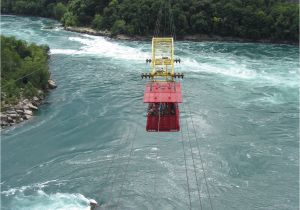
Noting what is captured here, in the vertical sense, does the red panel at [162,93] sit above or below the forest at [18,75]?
above

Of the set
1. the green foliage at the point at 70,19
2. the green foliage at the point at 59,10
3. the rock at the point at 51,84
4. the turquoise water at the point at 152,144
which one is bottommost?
the turquoise water at the point at 152,144

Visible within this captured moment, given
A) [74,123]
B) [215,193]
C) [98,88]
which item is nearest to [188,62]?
[98,88]

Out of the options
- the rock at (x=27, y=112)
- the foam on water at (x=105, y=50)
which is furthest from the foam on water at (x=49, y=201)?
the foam on water at (x=105, y=50)

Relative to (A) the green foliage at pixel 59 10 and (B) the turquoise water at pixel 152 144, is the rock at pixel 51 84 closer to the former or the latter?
(B) the turquoise water at pixel 152 144

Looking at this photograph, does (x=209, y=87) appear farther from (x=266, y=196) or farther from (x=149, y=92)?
(x=149, y=92)

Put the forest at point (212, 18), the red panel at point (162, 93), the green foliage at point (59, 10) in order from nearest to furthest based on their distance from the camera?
the red panel at point (162, 93)
the forest at point (212, 18)
the green foliage at point (59, 10)

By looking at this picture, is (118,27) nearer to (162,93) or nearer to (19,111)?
(19,111)

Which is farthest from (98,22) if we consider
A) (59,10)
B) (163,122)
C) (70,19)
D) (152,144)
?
(163,122)
